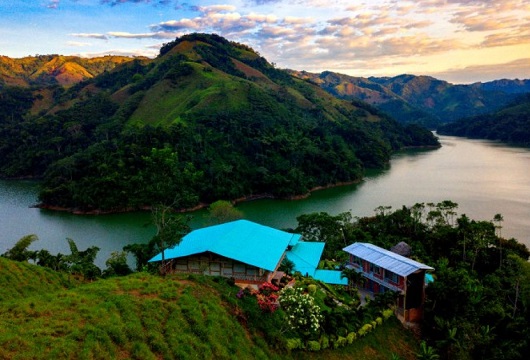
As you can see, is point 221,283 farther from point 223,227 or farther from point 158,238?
point 223,227

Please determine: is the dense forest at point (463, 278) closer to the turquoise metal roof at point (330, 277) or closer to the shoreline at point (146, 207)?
the turquoise metal roof at point (330, 277)

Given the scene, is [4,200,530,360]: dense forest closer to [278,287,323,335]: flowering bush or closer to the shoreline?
[278,287,323,335]: flowering bush

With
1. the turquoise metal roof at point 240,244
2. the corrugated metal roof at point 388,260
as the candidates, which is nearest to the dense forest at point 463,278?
the corrugated metal roof at point 388,260

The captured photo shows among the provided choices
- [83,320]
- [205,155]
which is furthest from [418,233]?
[205,155]

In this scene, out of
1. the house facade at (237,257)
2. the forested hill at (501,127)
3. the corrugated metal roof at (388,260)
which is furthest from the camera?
the forested hill at (501,127)

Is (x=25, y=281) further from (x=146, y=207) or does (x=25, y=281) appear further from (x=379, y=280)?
(x=146, y=207)

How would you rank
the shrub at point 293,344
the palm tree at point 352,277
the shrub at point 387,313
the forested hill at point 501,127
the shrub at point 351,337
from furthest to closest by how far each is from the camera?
the forested hill at point 501,127 → the palm tree at point 352,277 → the shrub at point 387,313 → the shrub at point 351,337 → the shrub at point 293,344

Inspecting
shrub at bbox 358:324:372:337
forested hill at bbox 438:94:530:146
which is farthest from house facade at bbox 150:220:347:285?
forested hill at bbox 438:94:530:146
